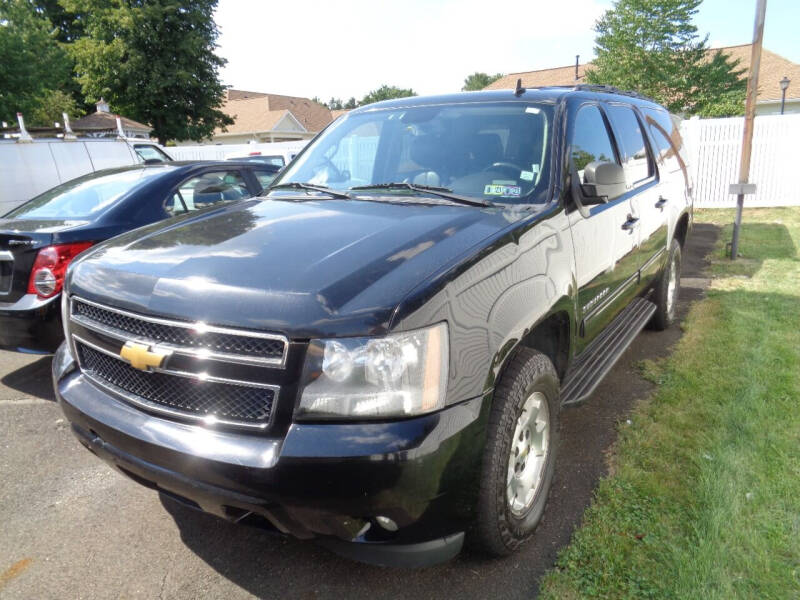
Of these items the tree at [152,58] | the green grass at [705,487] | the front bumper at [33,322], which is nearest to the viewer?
the green grass at [705,487]

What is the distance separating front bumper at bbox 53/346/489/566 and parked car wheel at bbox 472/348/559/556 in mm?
108

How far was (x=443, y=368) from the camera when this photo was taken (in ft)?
6.19

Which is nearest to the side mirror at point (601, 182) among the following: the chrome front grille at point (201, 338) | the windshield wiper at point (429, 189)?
the windshield wiper at point (429, 189)

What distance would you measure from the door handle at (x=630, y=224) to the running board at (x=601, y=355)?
0.70 metres

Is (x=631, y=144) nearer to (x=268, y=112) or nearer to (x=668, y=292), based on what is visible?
(x=668, y=292)

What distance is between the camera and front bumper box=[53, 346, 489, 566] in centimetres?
177

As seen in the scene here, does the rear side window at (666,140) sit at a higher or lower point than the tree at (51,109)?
lower

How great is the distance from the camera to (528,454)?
99.3 inches

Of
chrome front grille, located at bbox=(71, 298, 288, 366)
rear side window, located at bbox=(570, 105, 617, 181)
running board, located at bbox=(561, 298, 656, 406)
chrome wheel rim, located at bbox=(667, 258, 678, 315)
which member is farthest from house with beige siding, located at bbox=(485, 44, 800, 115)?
chrome front grille, located at bbox=(71, 298, 288, 366)

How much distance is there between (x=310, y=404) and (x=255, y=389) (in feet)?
0.69

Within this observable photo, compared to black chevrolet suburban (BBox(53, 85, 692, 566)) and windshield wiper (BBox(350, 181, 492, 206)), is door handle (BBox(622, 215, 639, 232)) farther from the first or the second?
windshield wiper (BBox(350, 181, 492, 206))

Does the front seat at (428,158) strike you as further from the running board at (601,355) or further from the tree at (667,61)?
the tree at (667,61)

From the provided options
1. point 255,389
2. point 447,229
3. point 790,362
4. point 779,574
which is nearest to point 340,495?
point 255,389

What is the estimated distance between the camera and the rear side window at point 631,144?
3.93 meters
